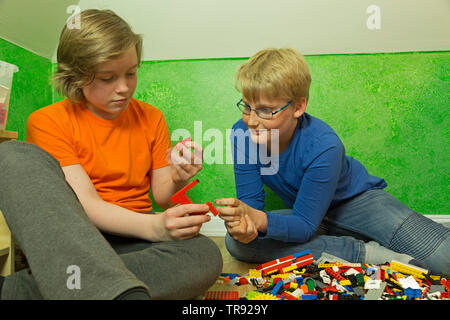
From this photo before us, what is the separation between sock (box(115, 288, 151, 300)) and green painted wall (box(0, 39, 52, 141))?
1.17 meters

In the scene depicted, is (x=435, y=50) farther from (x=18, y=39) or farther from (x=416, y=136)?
(x=18, y=39)

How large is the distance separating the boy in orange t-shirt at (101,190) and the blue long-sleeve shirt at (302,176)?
10.5 inches

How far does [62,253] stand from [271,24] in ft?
4.49

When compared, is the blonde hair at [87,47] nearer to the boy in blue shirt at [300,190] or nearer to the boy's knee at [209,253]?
the boy in blue shirt at [300,190]

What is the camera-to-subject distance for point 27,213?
2.16 feet

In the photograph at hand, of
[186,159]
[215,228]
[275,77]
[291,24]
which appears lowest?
[215,228]

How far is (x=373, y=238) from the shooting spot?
130 centimetres

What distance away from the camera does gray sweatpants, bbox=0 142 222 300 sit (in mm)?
575

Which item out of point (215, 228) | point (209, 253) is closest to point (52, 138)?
point (209, 253)

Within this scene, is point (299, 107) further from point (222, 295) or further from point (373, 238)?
point (222, 295)

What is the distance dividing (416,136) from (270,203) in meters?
0.70

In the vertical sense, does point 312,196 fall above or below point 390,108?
below

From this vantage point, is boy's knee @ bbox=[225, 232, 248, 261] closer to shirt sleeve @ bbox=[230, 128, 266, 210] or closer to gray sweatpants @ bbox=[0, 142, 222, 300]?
shirt sleeve @ bbox=[230, 128, 266, 210]
